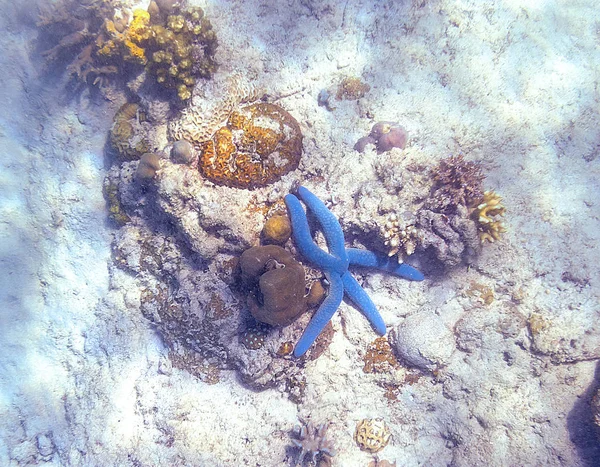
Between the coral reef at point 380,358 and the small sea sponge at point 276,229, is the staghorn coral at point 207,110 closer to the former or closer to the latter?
the small sea sponge at point 276,229

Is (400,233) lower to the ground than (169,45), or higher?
lower

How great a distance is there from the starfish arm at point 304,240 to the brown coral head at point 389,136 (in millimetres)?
1642

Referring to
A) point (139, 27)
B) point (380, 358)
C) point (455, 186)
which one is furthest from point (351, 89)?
point (380, 358)

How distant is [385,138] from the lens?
207 inches

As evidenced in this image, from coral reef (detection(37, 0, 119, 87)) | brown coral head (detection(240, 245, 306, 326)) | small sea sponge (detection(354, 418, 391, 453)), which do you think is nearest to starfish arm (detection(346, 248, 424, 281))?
brown coral head (detection(240, 245, 306, 326))

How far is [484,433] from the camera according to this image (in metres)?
4.92

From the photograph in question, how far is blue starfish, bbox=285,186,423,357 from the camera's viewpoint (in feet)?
15.7

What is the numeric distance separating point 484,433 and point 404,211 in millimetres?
3407

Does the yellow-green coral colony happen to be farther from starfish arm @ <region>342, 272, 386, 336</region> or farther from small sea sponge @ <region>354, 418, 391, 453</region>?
small sea sponge @ <region>354, 418, 391, 453</region>

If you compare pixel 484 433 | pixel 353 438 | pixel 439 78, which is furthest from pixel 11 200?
pixel 484 433

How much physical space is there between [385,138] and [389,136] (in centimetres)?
6

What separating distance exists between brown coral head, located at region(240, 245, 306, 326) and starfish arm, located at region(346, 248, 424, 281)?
0.90 meters

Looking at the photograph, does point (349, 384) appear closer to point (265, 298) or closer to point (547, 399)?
point (265, 298)

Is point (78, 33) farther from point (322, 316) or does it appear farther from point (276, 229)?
point (322, 316)
